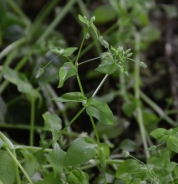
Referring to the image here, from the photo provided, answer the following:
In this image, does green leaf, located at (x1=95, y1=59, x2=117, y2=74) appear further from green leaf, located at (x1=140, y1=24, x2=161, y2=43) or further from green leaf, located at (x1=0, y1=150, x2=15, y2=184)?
green leaf, located at (x1=140, y1=24, x2=161, y2=43)

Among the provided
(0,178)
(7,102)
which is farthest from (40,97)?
(0,178)

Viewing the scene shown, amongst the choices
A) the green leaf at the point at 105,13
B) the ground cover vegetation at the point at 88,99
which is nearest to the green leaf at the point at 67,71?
the ground cover vegetation at the point at 88,99

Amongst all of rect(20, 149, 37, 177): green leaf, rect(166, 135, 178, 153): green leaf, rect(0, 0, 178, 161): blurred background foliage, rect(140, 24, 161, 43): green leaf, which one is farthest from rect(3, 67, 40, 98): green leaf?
rect(140, 24, 161, 43): green leaf

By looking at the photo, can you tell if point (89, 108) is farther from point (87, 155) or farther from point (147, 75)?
point (147, 75)

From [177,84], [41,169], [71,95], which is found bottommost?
[177,84]

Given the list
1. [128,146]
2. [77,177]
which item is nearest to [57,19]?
[128,146]

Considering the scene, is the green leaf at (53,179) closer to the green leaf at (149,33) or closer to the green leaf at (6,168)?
the green leaf at (6,168)

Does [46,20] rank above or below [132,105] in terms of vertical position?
above
